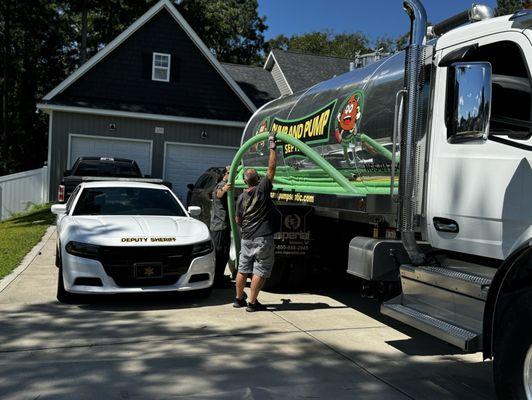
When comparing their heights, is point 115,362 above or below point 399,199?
below

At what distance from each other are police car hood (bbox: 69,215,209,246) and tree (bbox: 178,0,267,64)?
2909cm

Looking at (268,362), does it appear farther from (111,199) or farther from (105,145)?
(105,145)

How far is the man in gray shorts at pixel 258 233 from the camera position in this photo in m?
6.62

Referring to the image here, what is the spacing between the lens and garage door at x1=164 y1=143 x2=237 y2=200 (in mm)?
19953

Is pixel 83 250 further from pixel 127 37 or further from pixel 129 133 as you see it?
pixel 127 37

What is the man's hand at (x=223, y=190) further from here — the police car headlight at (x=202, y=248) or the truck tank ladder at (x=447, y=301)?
the truck tank ladder at (x=447, y=301)

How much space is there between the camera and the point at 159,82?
20.7 m

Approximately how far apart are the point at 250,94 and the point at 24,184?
438 inches

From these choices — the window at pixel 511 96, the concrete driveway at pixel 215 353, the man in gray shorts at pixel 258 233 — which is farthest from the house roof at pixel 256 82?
the window at pixel 511 96

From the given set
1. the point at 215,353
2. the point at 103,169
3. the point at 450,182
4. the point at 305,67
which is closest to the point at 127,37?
the point at 103,169

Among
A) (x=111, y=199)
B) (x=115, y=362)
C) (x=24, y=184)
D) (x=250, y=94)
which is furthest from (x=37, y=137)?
(x=115, y=362)

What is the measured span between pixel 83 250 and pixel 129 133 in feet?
44.3

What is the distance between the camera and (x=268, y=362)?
16.2 feet

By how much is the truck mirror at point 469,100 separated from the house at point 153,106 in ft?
53.4
